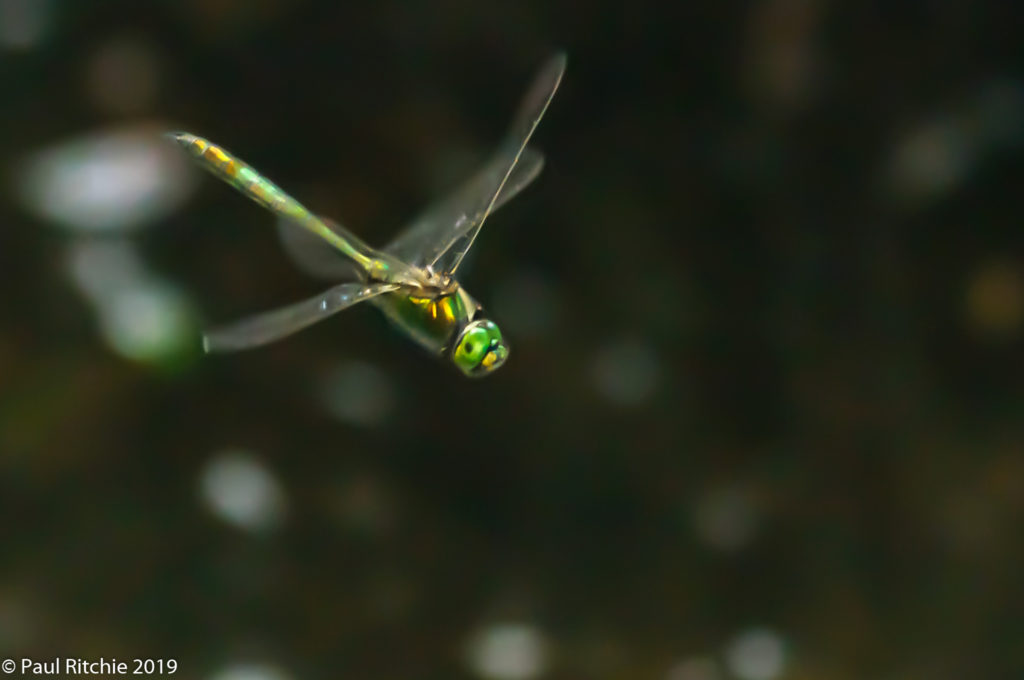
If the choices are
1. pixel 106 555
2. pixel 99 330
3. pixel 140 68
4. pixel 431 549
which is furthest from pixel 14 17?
pixel 431 549

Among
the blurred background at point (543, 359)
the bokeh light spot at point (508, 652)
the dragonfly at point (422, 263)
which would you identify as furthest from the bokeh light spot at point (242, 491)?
the dragonfly at point (422, 263)

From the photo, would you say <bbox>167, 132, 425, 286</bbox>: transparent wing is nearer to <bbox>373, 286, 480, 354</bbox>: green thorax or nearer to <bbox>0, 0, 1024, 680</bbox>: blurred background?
<bbox>373, 286, 480, 354</bbox>: green thorax

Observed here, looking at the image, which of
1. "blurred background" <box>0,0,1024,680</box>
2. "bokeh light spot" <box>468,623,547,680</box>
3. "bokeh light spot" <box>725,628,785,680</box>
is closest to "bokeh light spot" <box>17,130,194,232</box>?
"blurred background" <box>0,0,1024,680</box>

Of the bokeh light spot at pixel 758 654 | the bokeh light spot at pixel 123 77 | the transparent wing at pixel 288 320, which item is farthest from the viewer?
the bokeh light spot at pixel 758 654

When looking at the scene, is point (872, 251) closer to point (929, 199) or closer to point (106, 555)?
point (929, 199)

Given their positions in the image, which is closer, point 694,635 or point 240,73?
point 240,73

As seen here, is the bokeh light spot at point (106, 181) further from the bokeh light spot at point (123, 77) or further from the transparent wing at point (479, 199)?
the transparent wing at point (479, 199)

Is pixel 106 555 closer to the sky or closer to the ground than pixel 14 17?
closer to the ground
